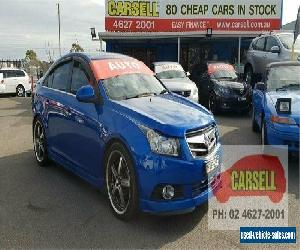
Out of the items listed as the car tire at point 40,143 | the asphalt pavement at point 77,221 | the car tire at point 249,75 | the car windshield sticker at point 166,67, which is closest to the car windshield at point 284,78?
the asphalt pavement at point 77,221

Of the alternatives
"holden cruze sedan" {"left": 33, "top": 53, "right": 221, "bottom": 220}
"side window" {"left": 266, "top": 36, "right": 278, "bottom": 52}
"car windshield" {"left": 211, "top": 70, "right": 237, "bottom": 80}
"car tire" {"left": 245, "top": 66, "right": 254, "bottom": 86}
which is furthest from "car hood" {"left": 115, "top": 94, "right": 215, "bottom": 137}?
"car tire" {"left": 245, "top": 66, "right": 254, "bottom": 86}

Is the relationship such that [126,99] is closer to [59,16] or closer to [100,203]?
[100,203]

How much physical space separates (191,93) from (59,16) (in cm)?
4626

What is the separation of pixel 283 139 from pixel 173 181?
8.84 ft

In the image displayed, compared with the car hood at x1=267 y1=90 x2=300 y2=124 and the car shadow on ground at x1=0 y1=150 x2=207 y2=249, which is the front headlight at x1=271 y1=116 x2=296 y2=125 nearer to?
the car hood at x1=267 y1=90 x2=300 y2=124

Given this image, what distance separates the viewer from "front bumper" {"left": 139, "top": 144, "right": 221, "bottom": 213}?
12.7ft

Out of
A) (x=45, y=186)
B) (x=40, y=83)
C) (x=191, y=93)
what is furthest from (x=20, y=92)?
(x=45, y=186)

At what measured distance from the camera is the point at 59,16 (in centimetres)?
5328

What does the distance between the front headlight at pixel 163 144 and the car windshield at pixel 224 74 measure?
9380 mm

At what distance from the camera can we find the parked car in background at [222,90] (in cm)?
1163

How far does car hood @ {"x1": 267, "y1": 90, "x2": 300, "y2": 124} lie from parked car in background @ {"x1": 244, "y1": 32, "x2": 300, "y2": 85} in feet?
17.3

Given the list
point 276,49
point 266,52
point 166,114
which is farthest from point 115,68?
point 266,52

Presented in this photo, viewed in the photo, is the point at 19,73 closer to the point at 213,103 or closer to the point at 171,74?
the point at 171,74

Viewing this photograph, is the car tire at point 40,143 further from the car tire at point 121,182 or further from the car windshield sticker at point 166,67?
the car windshield sticker at point 166,67
